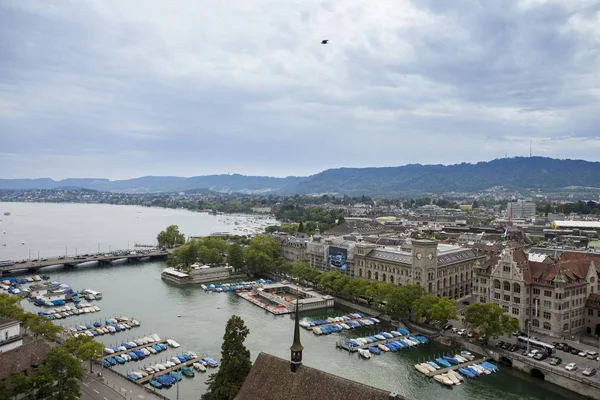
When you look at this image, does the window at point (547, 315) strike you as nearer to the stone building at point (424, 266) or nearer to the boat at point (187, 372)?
the stone building at point (424, 266)

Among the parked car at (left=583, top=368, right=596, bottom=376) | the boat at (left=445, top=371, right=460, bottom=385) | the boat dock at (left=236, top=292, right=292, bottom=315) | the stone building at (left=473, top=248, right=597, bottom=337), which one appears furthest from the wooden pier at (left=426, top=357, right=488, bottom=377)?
the boat dock at (left=236, top=292, right=292, bottom=315)

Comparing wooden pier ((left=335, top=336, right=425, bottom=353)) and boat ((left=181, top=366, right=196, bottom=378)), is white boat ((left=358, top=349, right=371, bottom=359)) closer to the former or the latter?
wooden pier ((left=335, top=336, right=425, bottom=353))

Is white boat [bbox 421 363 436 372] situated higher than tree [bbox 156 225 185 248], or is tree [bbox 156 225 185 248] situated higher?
tree [bbox 156 225 185 248]

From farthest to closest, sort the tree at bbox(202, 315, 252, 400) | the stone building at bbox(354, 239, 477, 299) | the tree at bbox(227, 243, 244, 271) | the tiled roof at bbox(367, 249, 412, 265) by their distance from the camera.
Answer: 1. the tree at bbox(227, 243, 244, 271)
2. the tiled roof at bbox(367, 249, 412, 265)
3. the stone building at bbox(354, 239, 477, 299)
4. the tree at bbox(202, 315, 252, 400)

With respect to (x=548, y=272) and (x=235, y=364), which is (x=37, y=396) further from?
(x=548, y=272)

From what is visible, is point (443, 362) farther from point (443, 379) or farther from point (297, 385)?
point (297, 385)

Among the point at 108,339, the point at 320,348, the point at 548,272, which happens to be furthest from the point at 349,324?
the point at 108,339

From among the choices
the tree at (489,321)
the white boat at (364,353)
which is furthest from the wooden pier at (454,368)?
the white boat at (364,353)
